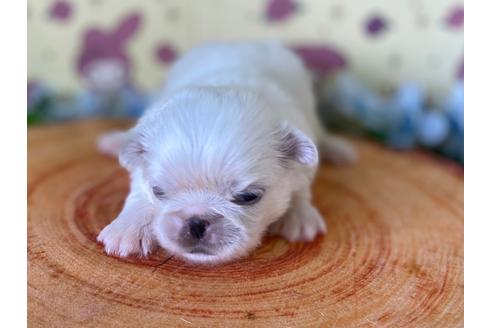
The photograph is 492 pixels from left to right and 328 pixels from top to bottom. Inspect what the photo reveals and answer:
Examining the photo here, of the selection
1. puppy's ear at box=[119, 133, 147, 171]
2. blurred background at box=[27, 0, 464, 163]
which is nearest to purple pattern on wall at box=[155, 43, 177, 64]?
blurred background at box=[27, 0, 464, 163]

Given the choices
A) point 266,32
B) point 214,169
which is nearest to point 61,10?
point 266,32

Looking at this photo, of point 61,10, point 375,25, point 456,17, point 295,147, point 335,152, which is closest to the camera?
point 295,147

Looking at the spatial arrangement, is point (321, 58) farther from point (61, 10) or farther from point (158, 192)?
point (158, 192)

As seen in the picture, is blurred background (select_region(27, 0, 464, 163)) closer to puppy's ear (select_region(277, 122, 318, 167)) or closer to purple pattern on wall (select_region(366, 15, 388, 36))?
purple pattern on wall (select_region(366, 15, 388, 36))

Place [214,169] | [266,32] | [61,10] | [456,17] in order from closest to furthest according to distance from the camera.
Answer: [214,169] < [456,17] < [61,10] < [266,32]

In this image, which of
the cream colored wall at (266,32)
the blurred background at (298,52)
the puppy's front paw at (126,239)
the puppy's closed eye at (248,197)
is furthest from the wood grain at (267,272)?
the cream colored wall at (266,32)

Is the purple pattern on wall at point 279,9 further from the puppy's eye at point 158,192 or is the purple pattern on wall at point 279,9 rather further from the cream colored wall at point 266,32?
the puppy's eye at point 158,192

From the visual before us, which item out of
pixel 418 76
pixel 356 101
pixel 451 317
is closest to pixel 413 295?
pixel 451 317

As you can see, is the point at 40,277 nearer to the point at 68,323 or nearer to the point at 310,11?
the point at 68,323

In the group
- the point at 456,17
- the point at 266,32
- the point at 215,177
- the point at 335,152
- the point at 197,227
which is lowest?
the point at 335,152
